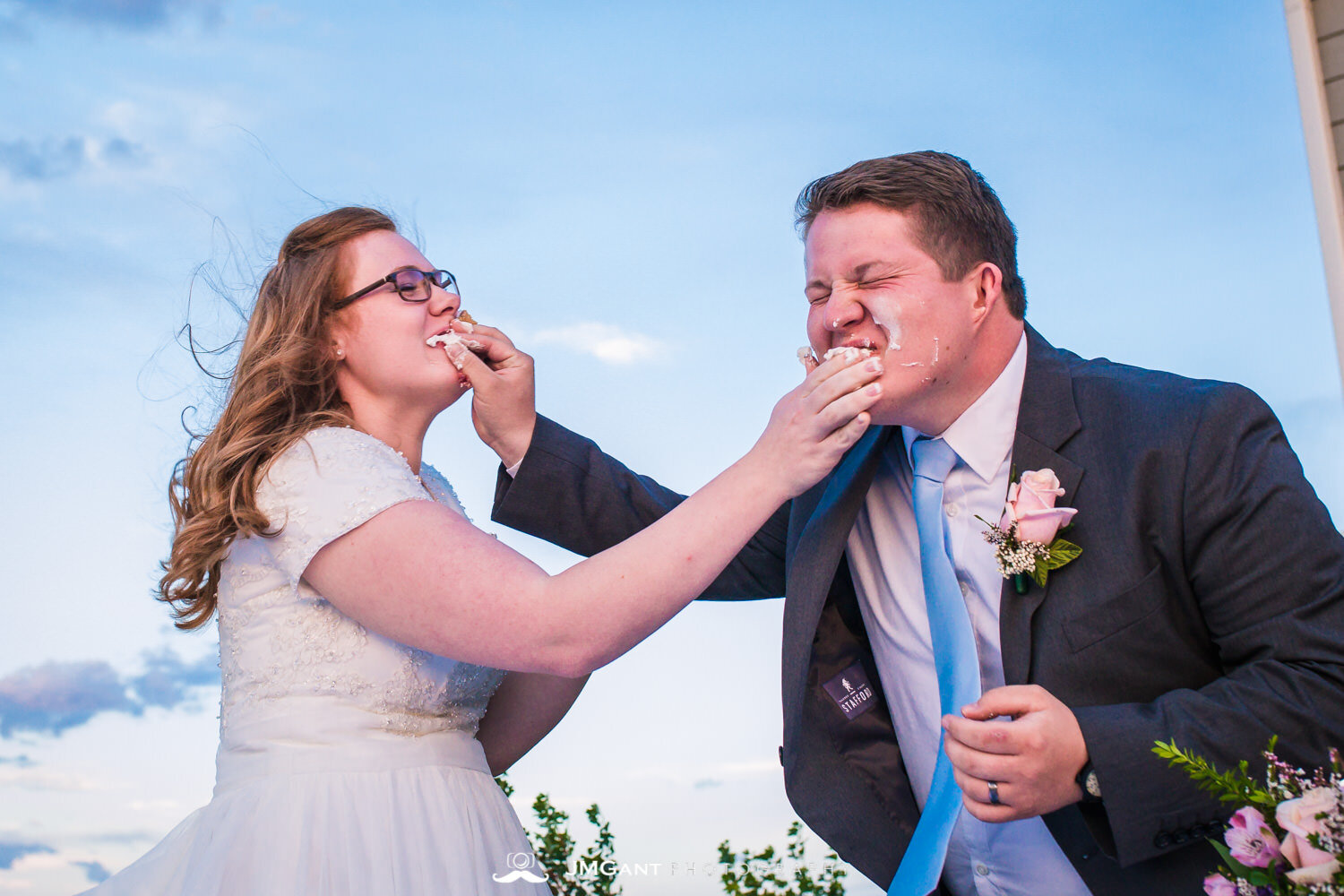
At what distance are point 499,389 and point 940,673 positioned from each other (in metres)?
1.60

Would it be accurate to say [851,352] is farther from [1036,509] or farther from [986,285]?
[986,285]

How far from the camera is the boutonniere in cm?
285

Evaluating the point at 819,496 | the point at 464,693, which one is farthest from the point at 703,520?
the point at 819,496

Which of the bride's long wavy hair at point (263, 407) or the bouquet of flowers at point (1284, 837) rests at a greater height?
the bride's long wavy hair at point (263, 407)

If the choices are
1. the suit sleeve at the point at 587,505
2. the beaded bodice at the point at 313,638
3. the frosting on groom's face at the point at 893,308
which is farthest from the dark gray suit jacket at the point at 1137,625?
the beaded bodice at the point at 313,638

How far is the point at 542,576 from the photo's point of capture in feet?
8.13

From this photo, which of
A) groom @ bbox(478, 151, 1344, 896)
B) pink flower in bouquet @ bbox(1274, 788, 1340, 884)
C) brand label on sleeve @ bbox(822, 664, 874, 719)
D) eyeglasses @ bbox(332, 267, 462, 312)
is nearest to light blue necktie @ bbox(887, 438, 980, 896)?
groom @ bbox(478, 151, 1344, 896)

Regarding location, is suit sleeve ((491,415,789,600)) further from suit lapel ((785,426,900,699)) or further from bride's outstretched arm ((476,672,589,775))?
bride's outstretched arm ((476,672,589,775))

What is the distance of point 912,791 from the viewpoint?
328 centimetres

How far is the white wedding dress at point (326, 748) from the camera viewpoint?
2498 millimetres

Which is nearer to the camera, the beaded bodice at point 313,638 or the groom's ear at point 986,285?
the beaded bodice at point 313,638

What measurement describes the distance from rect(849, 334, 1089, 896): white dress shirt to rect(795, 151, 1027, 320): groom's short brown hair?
1.04ft

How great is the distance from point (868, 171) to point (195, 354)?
2.11 m

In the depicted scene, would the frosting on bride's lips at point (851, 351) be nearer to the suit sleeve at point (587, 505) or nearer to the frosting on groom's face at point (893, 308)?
the frosting on groom's face at point (893, 308)
